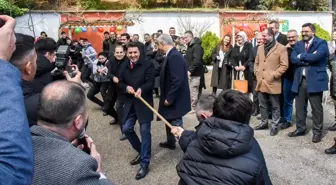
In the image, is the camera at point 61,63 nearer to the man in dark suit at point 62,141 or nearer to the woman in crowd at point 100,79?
the man in dark suit at point 62,141

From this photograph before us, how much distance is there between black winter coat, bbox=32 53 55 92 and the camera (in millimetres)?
2965

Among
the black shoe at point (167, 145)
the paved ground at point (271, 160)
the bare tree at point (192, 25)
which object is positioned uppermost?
the bare tree at point (192, 25)

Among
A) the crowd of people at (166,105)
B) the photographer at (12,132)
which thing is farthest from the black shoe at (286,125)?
the photographer at (12,132)

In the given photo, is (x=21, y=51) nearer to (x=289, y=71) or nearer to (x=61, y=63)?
(x=61, y=63)

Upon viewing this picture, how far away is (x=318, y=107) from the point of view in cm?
562

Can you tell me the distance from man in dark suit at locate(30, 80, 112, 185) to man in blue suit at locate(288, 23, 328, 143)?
461 cm

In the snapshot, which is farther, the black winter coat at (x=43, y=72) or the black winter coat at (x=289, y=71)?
the black winter coat at (x=289, y=71)

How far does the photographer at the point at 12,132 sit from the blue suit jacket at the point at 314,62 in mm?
5153

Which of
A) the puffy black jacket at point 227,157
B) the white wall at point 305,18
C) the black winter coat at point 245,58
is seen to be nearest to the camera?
the puffy black jacket at point 227,157

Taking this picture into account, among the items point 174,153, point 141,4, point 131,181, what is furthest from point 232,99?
point 141,4

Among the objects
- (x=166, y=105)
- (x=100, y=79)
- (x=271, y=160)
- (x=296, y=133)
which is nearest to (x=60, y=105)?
(x=166, y=105)

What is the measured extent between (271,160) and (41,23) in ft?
49.5

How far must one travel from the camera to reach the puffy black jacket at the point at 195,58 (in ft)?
25.5

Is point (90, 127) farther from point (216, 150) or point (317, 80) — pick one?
point (216, 150)
